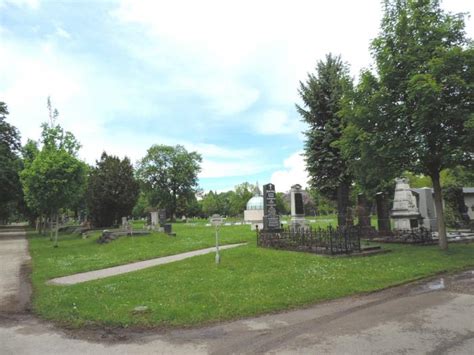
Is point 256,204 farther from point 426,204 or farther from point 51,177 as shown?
point 51,177

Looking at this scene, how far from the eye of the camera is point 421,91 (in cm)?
1177

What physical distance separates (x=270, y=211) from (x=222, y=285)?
12232mm

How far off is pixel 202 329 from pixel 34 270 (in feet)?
32.8

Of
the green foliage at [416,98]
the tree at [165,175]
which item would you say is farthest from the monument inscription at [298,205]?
the tree at [165,175]

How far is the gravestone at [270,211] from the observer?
810 inches

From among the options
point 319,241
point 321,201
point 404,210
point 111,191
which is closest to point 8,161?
point 111,191

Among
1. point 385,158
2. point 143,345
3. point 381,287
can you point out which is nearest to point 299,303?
point 381,287

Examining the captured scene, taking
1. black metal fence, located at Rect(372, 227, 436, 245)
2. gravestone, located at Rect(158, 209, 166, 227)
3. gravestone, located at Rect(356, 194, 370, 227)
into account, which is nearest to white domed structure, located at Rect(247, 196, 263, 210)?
gravestone, located at Rect(158, 209, 166, 227)

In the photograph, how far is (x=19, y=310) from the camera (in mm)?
7875

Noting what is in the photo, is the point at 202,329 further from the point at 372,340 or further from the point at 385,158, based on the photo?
the point at 385,158

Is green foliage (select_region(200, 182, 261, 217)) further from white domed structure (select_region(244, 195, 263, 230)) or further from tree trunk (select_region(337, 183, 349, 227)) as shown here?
tree trunk (select_region(337, 183, 349, 227))

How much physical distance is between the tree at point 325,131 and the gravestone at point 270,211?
136 inches

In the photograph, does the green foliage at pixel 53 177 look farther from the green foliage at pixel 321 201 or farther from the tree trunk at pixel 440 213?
the tree trunk at pixel 440 213

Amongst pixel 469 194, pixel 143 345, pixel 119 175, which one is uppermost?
pixel 119 175
